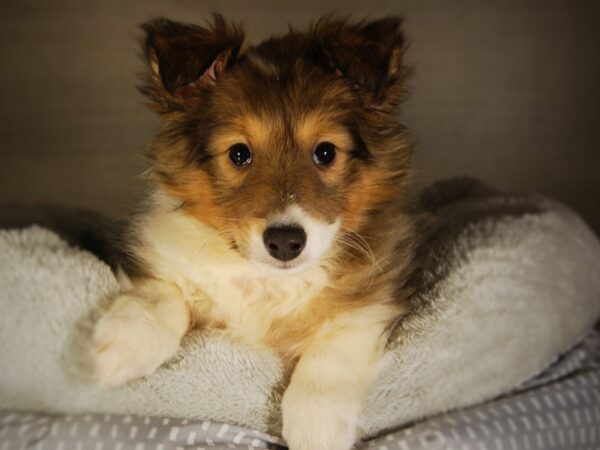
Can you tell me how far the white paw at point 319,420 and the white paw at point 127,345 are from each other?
0.39 m

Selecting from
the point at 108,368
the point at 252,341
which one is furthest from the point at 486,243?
the point at 108,368

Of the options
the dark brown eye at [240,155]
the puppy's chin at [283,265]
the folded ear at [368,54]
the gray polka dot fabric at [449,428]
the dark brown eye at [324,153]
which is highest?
the folded ear at [368,54]

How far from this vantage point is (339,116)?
2.18 m

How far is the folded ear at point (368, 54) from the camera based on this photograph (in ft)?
6.74

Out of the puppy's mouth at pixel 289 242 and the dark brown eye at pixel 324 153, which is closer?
the puppy's mouth at pixel 289 242

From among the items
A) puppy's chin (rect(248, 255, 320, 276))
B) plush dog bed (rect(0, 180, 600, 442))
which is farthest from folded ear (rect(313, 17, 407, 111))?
plush dog bed (rect(0, 180, 600, 442))

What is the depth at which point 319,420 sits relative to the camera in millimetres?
1843

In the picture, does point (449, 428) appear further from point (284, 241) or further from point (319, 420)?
point (284, 241)

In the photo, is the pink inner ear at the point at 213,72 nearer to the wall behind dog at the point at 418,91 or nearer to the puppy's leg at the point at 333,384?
the puppy's leg at the point at 333,384

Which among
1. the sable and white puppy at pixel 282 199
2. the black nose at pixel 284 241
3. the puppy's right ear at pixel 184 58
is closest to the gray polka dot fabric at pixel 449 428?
the sable and white puppy at pixel 282 199

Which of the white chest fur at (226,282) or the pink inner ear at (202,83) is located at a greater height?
the pink inner ear at (202,83)

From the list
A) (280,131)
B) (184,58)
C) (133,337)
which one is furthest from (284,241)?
(184,58)

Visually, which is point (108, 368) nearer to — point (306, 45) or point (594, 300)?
point (306, 45)

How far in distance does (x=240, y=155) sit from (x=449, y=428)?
1.06m
